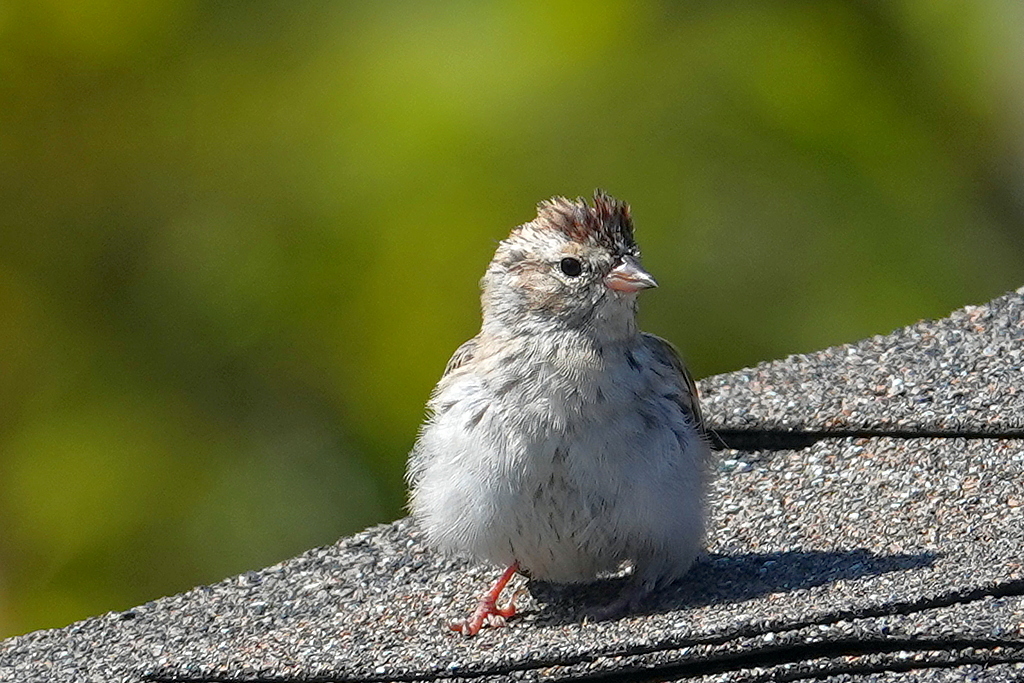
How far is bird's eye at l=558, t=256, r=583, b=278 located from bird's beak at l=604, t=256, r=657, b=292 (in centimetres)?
9

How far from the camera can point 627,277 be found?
15.4 feet

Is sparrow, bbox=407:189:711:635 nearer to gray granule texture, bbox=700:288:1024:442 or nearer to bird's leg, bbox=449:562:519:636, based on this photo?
bird's leg, bbox=449:562:519:636

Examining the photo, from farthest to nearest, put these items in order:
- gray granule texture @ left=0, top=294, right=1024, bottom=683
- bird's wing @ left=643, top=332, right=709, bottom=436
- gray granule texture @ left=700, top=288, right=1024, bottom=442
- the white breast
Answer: gray granule texture @ left=700, top=288, right=1024, bottom=442
bird's wing @ left=643, top=332, right=709, bottom=436
the white breast
gray granule texture @ left=0, top=294, right=1024, bottom=683

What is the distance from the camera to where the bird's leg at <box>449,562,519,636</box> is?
463cm

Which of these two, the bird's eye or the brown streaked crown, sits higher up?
the brown streaked crown

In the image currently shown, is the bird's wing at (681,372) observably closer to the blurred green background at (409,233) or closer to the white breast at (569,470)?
the white breast at (569,470)

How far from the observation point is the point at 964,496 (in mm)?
4703

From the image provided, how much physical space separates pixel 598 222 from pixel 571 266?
14 cm

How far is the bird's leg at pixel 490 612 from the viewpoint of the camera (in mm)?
4633

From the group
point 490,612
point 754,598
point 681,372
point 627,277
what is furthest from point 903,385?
point 490,612

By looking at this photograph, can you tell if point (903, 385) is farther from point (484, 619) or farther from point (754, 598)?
point (484, 619)

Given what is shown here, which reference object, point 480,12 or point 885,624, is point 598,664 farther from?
point 480,12

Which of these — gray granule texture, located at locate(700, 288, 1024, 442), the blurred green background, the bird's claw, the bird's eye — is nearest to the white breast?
the bird's claw

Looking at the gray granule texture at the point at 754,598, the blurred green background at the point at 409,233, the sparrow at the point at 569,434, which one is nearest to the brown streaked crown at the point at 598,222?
the sparrow at the point at 569,434
